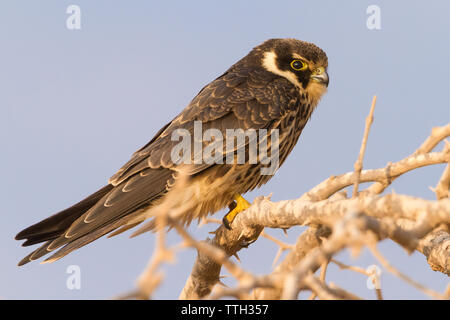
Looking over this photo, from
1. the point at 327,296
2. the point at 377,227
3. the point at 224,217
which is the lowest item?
the point at 224,217

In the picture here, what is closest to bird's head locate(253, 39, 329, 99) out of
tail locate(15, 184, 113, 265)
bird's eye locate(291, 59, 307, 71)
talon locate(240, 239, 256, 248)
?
bird's eye locate(291, 59, 307, 71)

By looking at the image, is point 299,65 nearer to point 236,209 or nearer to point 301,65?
point 301,65

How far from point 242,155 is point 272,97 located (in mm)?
566

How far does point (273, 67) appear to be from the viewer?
4828mm

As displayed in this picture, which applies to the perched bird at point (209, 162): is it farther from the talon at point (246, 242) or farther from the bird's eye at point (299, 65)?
the talon at point (246, 242)

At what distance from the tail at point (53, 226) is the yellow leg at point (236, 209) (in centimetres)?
99

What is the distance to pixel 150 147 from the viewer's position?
177 inches

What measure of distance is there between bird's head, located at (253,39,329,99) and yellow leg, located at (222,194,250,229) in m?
1.09

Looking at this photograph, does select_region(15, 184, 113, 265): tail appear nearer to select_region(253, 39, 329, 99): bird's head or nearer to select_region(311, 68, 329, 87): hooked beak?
select_region(253, 39, 329, 99): bird's head

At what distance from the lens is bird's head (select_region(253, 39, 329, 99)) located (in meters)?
4.76

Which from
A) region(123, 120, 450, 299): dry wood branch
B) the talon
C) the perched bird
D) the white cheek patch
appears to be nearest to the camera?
region(123, 120, 450, 299): dry wood branch
